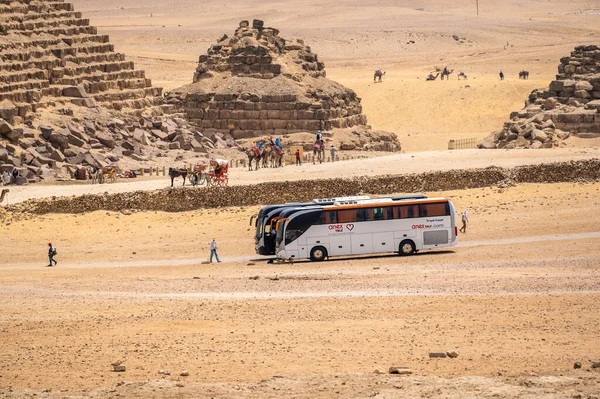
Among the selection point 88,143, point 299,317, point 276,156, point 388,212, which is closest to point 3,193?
point 88,143

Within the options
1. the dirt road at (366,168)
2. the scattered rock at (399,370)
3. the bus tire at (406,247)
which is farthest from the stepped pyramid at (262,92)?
the scattered rock at (399,370)

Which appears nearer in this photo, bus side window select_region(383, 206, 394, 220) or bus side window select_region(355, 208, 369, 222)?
bus side window select_region(355, 208, 369, 222)

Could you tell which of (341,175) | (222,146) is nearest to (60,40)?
(222,146)

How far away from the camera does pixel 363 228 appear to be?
41.7 meters

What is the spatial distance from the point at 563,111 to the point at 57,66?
81.3 ft

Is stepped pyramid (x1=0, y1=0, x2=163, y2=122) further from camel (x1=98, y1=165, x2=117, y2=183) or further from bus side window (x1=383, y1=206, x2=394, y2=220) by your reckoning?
bus side window (x1=383, y1=206, x2=394, y2=220)

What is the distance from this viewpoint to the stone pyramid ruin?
206 feet

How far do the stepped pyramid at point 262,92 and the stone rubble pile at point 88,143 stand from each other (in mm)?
4019

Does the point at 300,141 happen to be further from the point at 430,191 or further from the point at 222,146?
the point at 430,191

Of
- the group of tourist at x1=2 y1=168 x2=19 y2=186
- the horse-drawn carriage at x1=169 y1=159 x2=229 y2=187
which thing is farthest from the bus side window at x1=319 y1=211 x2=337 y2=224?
the group of tourist at x1=2 y1=168 x2=19 y2=186

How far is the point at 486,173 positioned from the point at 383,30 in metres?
112

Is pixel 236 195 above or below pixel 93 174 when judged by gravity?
below

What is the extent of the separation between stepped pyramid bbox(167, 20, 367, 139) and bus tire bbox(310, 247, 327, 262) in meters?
30.6

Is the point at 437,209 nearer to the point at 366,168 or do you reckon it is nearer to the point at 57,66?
the point at 366,168
